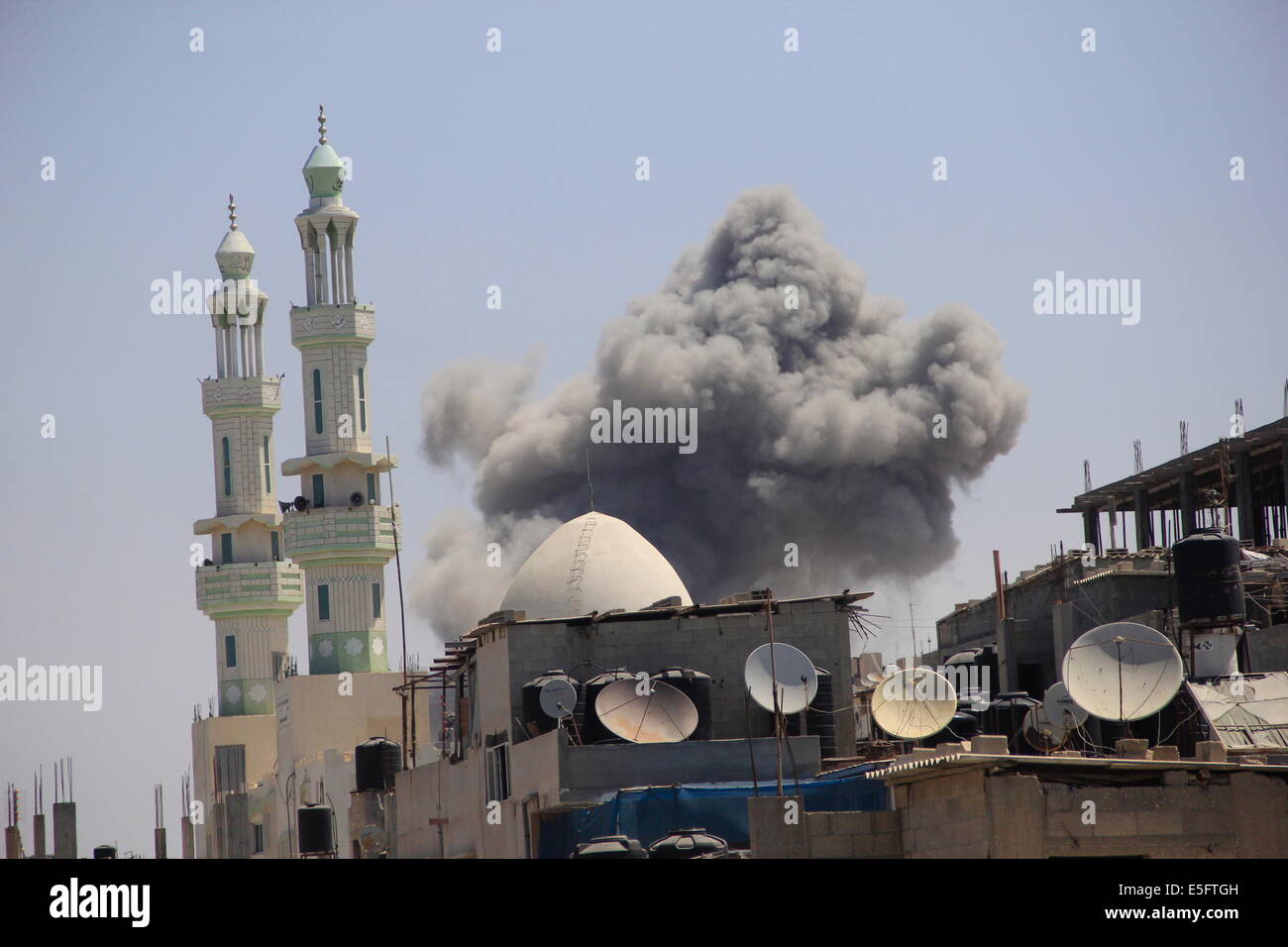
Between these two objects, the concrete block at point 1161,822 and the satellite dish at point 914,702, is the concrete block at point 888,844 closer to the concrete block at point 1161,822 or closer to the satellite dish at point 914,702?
the concrete block at point 1161,822

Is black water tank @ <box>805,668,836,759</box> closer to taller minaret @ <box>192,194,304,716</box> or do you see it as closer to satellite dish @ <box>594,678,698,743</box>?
satellite dish @ <box>594,678,698,743</box>

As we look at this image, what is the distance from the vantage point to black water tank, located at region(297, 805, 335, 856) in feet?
129

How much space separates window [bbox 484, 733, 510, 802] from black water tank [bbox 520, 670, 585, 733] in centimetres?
57

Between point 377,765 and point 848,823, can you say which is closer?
point 848,823


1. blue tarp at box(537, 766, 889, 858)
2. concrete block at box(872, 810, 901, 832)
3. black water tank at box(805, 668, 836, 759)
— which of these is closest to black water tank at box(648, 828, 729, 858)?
concrete block at box(872, 810, 901, 832)

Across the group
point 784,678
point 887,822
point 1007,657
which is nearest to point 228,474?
point 1007,657

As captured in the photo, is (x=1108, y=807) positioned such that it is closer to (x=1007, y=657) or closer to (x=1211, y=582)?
(x=1211, y=582)

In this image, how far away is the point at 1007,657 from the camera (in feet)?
125

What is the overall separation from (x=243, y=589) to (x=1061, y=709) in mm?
38758

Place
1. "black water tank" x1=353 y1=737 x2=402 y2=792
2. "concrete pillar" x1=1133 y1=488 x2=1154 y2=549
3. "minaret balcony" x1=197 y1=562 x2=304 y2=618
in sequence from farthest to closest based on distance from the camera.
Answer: "minaret balcony" x1=197 y1=562 x2=304 y2=618, "concrete pillar" x1=1133 y1=488 x2=1154 y2=549, "black water tank" x1=353 y1=737 x2=402 y2=792

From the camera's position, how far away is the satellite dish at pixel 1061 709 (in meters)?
27.6

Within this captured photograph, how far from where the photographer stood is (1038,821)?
19.6 metres
